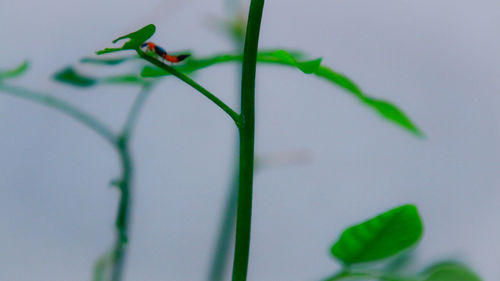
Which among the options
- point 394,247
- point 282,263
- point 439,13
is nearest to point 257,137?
point 282,263

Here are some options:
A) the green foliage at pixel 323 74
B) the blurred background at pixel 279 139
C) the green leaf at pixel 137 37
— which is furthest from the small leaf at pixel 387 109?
the blurred background at pixel 279 139

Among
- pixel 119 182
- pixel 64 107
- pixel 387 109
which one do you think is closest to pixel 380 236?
pixel 387 109

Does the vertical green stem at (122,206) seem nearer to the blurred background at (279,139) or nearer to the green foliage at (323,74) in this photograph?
the green foliage at (323,74)

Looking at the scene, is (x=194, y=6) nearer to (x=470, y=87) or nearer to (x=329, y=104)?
(x=329, y=104)

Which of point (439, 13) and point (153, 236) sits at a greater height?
point (439, 13)

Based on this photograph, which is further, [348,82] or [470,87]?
[470,87]

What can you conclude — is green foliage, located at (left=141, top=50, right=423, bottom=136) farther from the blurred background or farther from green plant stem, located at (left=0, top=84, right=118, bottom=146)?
the blurred background

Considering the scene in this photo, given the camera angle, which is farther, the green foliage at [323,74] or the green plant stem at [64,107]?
the green plant stem at [64,107]
